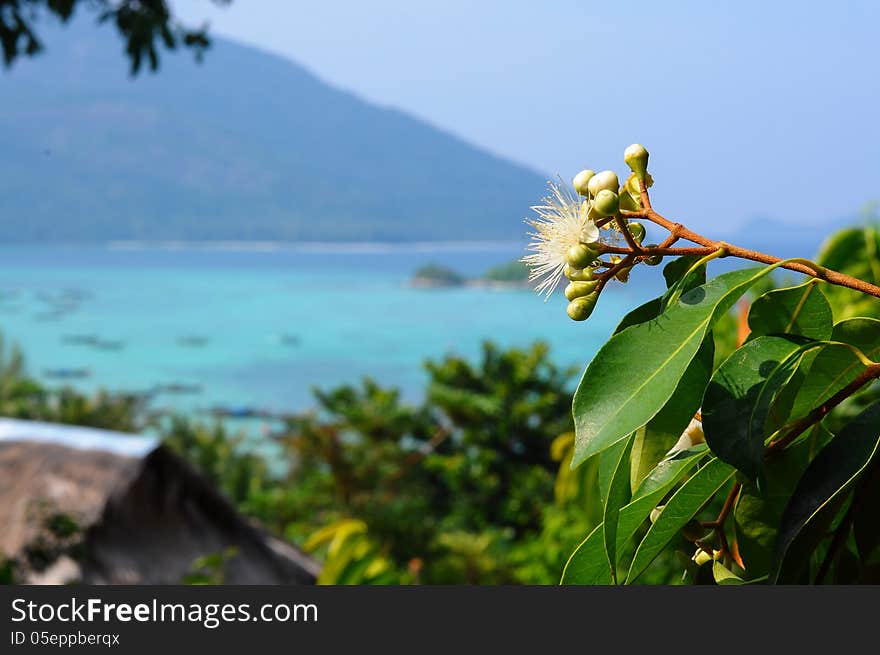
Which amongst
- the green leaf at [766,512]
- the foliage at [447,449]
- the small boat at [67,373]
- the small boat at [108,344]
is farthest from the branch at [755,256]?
the small boat at [108,344]

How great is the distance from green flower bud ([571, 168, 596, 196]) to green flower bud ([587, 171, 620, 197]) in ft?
0.08

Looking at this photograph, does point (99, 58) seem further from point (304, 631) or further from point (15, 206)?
point (304, 631)

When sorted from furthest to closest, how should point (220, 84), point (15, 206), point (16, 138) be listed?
point (220, 84), point (16, 138), point (15, 206)

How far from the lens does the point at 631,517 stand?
41cm

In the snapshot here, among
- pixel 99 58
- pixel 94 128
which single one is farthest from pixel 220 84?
pixel 94 128

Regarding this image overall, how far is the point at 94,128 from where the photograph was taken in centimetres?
4191

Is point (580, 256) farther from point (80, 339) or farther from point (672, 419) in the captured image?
point (80, 339)

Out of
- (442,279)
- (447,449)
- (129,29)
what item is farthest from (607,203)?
(442,279)

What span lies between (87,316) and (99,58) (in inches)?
772

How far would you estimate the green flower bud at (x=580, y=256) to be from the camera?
38 centimetres

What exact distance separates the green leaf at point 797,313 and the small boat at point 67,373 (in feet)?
84.7

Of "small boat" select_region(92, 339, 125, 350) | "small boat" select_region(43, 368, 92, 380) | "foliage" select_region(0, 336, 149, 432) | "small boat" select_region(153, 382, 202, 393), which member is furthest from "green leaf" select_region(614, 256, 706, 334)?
"small boat" select_region(92, 339, 125, 350)

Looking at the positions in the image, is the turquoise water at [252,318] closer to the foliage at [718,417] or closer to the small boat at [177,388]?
the small boat at [177,388]

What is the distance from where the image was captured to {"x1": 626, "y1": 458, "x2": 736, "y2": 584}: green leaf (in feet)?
1.32
